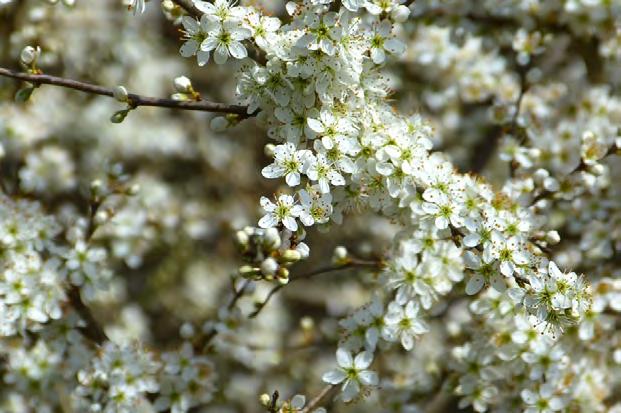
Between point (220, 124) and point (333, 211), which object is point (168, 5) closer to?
point (220, 124)

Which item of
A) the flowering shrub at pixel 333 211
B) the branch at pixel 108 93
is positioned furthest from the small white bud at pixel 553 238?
the branch at pixel 108 93

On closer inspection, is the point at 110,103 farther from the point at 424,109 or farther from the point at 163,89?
the point at 424,109

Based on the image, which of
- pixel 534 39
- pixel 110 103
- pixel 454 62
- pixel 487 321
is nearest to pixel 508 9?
pixel 534 39

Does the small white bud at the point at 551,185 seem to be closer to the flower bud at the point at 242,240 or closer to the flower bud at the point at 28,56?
the flower bud at the point at 242,240

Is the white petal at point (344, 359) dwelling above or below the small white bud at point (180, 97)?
below

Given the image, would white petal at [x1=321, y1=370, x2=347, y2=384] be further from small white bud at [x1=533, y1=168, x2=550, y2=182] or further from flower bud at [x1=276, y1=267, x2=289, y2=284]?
small white bud at [x1=533, y1=168, x2=550, y2=182]

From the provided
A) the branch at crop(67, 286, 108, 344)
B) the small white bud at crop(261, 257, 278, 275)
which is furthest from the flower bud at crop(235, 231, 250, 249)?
the branch at crop(67, 286, 108, 344)

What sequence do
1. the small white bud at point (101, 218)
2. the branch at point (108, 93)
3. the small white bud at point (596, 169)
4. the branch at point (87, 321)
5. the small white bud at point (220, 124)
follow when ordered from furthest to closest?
the small white bud at point (101, 218), the branch at point (87, 321), the small white bud at point (596, 169), the small white bud at point (220, 124), the branch at point (108, 93)
